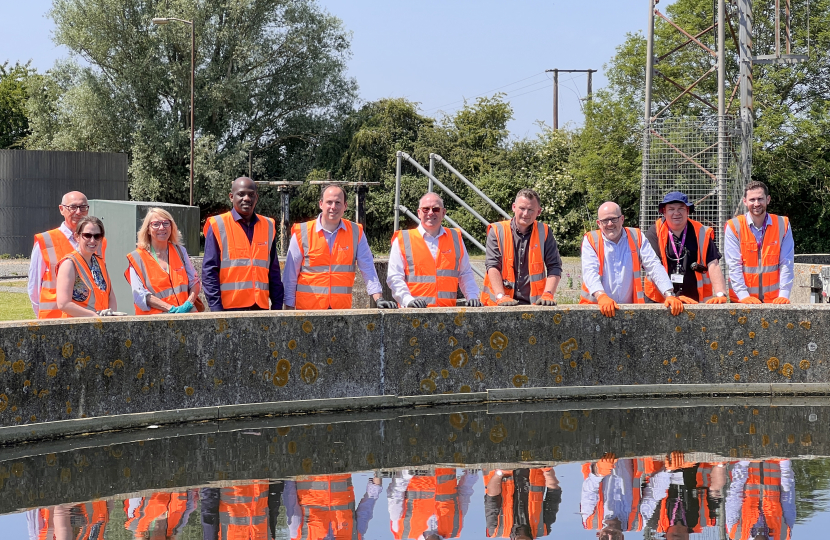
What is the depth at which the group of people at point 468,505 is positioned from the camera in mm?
5180

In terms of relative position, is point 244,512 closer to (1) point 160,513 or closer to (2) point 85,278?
(1) point 160,513

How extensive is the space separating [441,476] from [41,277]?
3.65 meters

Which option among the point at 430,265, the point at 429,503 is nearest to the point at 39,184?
the point at 430,265

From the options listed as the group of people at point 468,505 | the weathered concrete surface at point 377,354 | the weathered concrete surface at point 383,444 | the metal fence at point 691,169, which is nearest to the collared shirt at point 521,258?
the weathered concrete surface at point 377,354

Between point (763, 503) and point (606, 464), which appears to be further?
point (606, 464)

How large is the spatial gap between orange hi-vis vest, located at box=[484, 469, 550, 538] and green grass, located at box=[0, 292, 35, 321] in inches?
448

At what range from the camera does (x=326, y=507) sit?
18.5ft

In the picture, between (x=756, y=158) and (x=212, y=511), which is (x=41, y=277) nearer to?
(x=212, y=511)

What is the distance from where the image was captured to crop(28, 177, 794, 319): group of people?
824cm

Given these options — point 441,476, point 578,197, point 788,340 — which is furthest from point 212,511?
point 578,197

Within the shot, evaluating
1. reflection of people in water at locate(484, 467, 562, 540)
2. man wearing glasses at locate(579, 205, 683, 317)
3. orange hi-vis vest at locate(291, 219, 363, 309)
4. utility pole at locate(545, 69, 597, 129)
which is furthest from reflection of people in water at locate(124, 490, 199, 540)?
utility pole at locate(545, 69, 597, 129)

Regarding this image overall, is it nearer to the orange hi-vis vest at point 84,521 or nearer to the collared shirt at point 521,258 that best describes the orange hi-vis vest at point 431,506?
the orange hi-vis vest at point 84,521

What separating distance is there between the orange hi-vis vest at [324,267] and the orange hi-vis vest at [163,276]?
0.92m

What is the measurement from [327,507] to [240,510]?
442 mm
